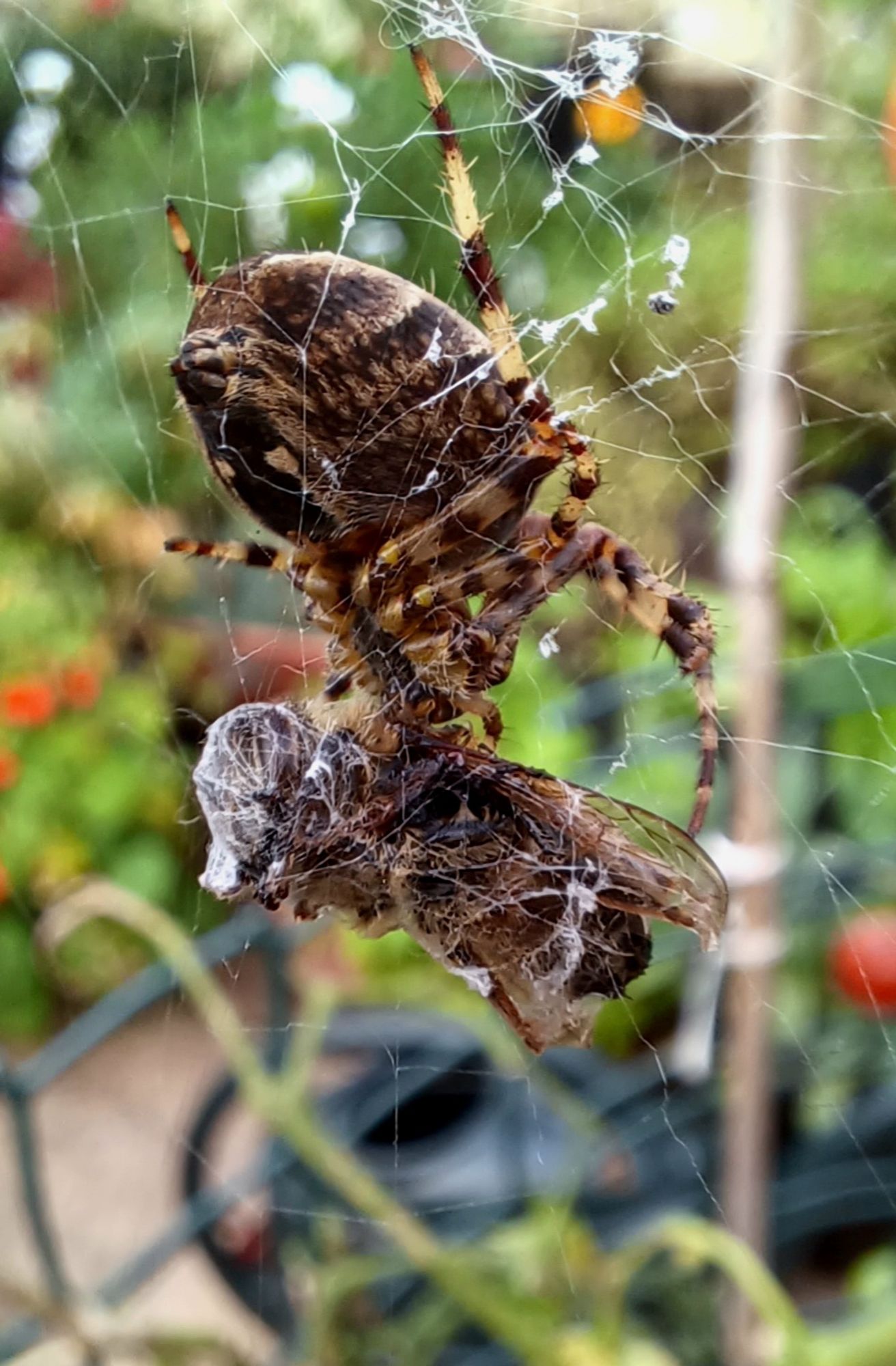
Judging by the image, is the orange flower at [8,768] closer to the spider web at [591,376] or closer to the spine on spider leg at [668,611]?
the spider web at [591,376]

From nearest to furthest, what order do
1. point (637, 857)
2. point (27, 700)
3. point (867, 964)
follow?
point (637, 857) < point (867, 964) < point (27, 700)

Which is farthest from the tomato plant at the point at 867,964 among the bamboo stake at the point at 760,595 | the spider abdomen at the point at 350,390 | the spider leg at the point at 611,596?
the spider abdomen at the point at 350,390

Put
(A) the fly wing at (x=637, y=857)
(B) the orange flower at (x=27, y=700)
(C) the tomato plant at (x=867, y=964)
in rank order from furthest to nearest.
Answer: (B) the orange flower at (x=27, y=700) < (C) the tomato plant at (x=867, y=964) < (A) the fly wing at (x=637, y=857)

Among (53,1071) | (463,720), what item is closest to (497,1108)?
(53,1071)

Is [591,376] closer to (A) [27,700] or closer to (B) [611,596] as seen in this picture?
(B) [611,596]

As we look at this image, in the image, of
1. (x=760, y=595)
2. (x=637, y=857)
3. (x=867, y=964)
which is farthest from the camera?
(x=867, y=964)

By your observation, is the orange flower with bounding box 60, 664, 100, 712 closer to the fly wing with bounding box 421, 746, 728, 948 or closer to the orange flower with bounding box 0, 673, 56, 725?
the orange flower with bounding box 0, 673, 56, 725

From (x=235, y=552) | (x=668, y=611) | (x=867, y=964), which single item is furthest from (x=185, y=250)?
(x=867, y=964)

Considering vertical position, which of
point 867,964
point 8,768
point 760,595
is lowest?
point 8,768
